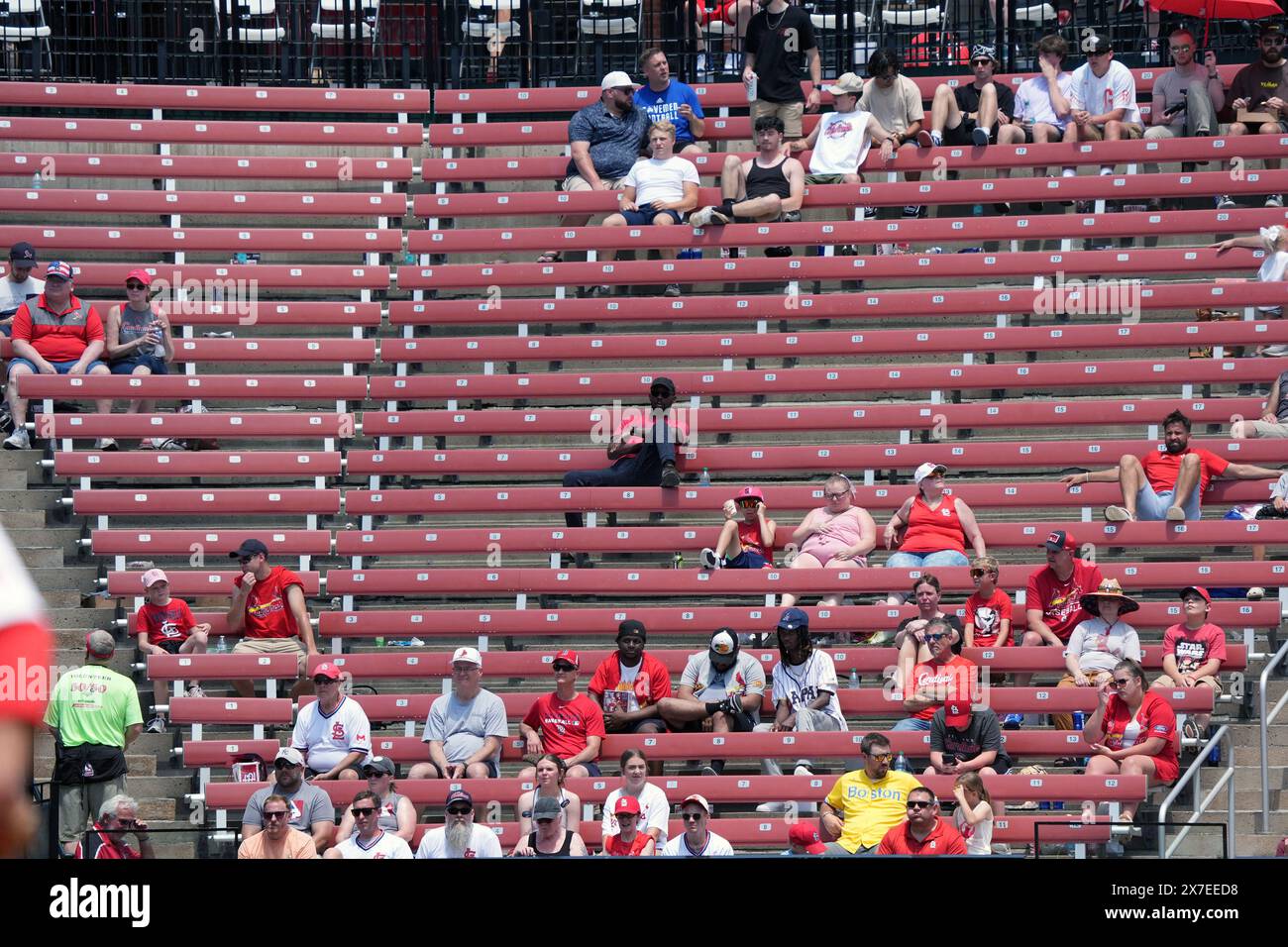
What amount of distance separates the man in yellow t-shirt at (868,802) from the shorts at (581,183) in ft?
20.8

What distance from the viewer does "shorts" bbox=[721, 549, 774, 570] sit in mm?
11797

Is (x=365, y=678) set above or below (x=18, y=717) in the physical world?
below

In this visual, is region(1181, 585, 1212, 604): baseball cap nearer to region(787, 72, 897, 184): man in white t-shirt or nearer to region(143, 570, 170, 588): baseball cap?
region(787, 72, 897, 184): man in white t-shirt

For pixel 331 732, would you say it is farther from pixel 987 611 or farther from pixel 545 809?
pixel 987 611

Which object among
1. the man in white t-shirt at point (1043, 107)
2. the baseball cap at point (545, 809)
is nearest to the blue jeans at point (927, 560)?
the baseball cap at point (545, 809)

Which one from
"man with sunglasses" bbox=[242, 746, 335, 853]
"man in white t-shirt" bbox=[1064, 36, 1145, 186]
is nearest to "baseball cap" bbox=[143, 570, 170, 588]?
"man with sunglasses" bbox=[242, 746, 335, 853]

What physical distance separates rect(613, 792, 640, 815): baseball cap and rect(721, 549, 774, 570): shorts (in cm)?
278

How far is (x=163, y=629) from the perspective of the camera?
11.4 m

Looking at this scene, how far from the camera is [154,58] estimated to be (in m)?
17.4

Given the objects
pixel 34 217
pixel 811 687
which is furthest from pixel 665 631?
pixel 34 217

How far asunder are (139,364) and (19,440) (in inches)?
41.3
